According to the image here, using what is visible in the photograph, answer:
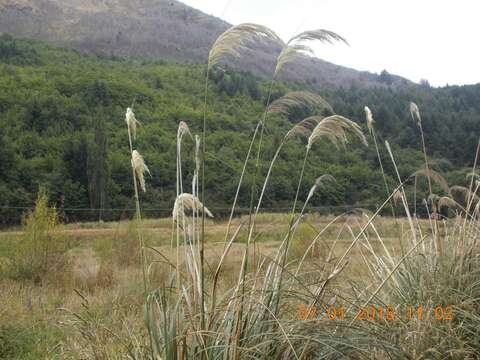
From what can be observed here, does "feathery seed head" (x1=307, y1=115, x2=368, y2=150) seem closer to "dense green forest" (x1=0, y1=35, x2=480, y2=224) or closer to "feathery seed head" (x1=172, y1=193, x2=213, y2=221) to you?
"feathery seed head" (x1=172, y1=193, x2=213, y2=221)

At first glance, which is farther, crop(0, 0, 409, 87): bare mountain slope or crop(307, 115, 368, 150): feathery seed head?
crop(0, 0, 409, 87): bare mountain slope

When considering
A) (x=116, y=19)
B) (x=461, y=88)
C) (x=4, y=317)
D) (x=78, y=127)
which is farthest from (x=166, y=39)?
(x=4, y=317)

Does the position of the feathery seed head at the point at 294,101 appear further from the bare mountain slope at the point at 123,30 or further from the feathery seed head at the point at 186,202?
the bare mountain slope at the point at 123,30

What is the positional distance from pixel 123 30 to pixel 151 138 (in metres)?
89.4

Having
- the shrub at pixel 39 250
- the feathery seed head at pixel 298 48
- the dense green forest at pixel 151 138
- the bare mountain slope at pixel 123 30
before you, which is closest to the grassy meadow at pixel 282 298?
the feathery seed head at pixel 298 48

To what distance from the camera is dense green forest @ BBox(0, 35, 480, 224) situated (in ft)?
93.6

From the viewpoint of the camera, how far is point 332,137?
246 centimetres
